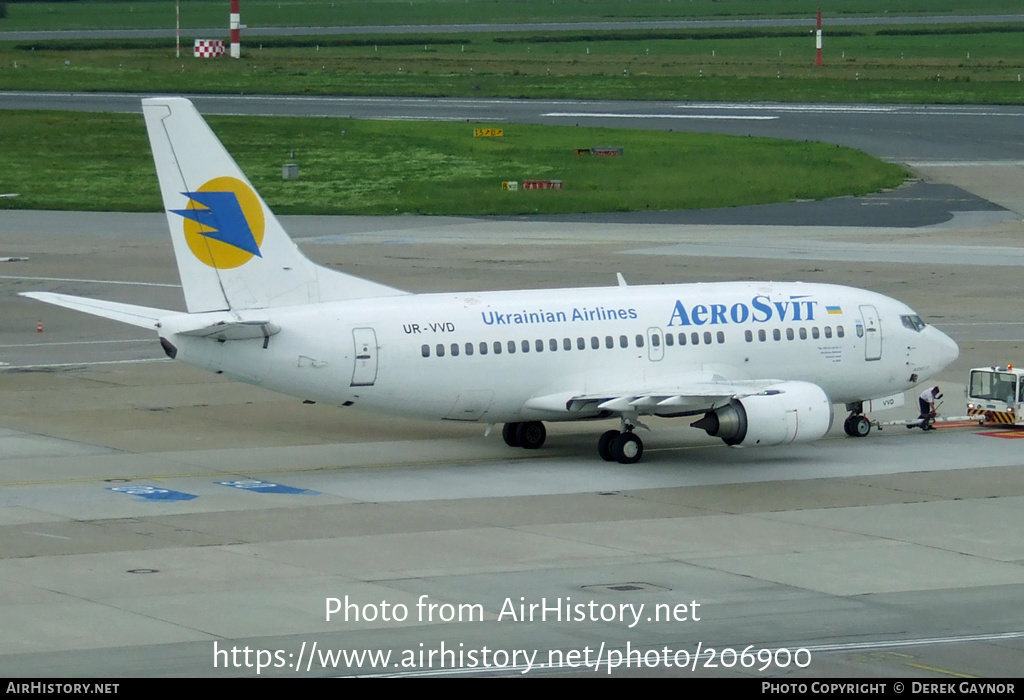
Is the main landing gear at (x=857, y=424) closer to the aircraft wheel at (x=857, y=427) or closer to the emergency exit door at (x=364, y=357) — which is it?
the aircraft wheel at (x=857, y=427)

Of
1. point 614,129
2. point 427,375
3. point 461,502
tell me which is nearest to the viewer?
point 461,502

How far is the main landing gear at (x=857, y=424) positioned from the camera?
143 ft

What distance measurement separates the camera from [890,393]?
144ft

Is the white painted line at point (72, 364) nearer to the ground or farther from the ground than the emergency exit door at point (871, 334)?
nearer to the ground

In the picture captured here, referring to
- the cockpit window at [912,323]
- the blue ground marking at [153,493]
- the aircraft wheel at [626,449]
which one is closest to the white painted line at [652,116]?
the cockpit window at [912,323]

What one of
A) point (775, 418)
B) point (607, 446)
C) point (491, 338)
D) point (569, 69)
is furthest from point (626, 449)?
point (569, 69)

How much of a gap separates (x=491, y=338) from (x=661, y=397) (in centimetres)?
415

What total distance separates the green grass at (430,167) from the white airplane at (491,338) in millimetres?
46310

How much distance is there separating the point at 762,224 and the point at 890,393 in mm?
39939

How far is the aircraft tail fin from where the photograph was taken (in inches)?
1454

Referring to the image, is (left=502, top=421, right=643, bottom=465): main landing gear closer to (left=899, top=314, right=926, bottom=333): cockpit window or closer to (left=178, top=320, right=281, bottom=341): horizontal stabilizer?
(left=178, top=320, right=281, bottom=341): horizontal stabilizer

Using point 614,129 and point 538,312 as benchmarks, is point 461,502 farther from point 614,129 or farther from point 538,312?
point 614,129

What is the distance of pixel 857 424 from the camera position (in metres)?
43.6

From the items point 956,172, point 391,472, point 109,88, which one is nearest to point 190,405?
point 391,472
